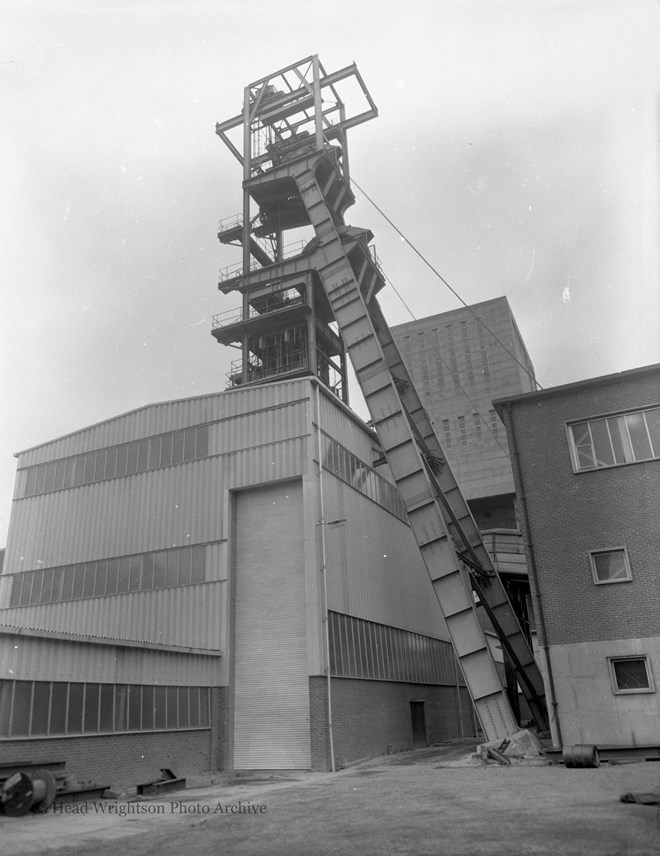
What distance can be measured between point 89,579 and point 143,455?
484cm

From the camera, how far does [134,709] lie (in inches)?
754

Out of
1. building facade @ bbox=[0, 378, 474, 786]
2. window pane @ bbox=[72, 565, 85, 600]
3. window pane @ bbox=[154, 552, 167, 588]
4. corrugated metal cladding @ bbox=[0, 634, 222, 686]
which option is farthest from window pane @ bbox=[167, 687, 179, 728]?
window pane @ bbox=[72, 565, 85, 600]

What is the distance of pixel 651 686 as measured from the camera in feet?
54.5

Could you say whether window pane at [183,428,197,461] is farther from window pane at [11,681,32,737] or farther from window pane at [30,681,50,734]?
window pane at [11,681,32,737]

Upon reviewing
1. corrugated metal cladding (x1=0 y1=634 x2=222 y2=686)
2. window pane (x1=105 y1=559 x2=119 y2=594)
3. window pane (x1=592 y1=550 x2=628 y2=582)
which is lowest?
corrugated metal cladding (x1=0 y1=634 x2=222 y2=686)

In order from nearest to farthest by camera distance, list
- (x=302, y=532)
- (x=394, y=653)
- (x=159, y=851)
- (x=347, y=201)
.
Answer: (x=159, y=851) < (x=302, y=532) < (x=394, y=653) < (x=347, y=201)

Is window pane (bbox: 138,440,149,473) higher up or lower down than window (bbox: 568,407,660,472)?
higher up

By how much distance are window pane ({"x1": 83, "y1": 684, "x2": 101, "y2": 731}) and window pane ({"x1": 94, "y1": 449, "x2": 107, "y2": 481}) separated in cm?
1055

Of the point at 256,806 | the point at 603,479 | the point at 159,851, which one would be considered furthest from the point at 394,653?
the point at 159,851

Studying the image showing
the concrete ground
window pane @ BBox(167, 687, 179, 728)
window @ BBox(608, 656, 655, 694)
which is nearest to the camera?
the concrete ground

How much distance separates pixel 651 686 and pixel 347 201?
24.2m

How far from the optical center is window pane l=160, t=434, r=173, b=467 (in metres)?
26.1

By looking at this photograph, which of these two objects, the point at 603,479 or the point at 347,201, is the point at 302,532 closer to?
the point at 603,479

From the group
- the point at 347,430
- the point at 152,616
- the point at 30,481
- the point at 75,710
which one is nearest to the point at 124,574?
the point at 152,616
